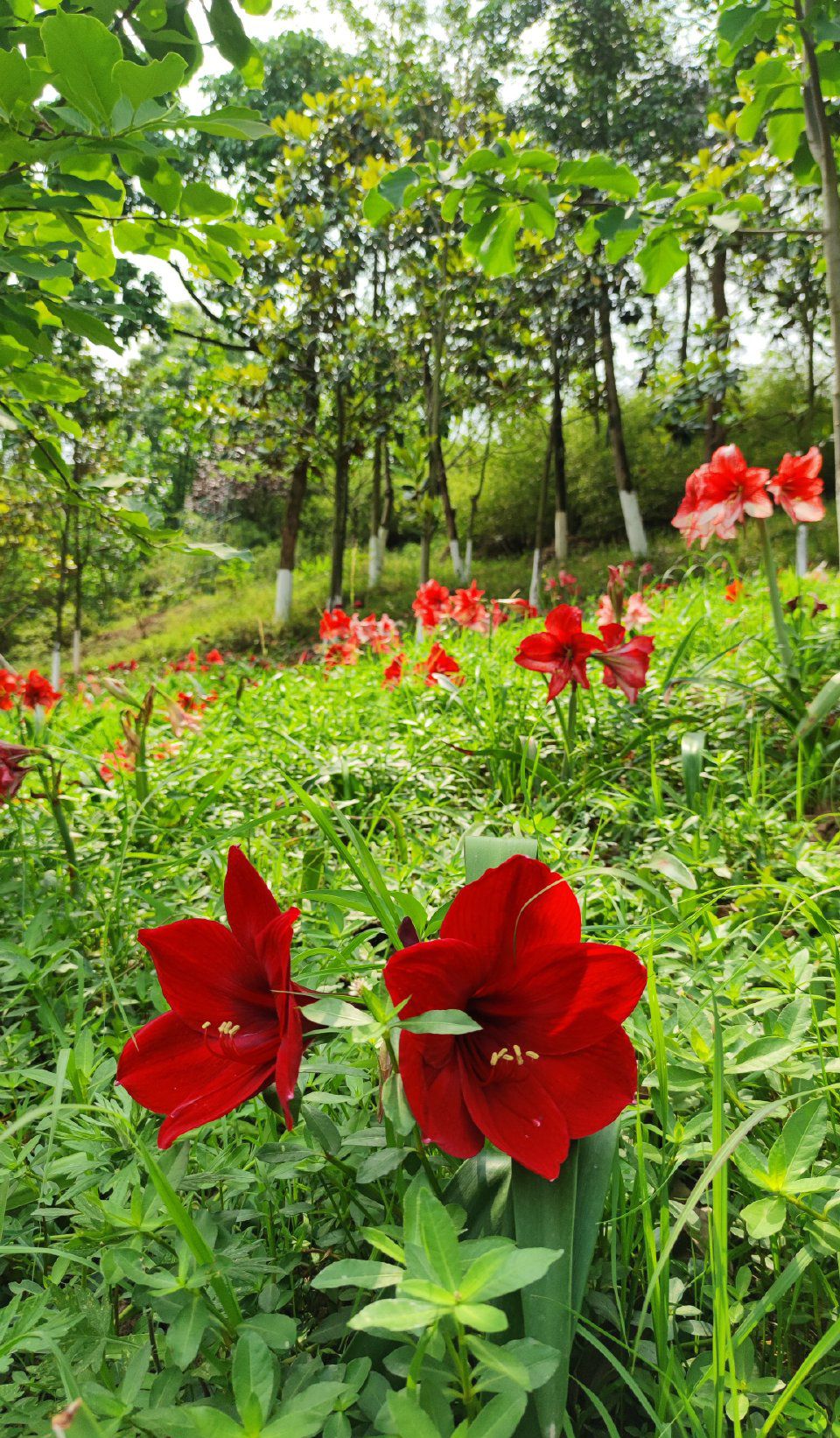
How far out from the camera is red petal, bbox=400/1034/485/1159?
0.62 m

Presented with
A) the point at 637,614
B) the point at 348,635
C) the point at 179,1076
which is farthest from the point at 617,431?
the point at 179,1076

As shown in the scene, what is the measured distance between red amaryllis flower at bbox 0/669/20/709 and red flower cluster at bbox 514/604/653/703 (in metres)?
1.92

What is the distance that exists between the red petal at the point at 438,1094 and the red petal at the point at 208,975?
167 millimetres

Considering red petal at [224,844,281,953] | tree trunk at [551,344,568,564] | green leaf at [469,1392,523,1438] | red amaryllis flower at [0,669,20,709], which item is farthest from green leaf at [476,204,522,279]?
Result: tree trunk at [551,344,568,564]

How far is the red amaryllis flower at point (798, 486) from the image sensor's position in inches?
91.0

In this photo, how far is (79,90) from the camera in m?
1.03

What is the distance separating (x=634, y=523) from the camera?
1350 centimetres

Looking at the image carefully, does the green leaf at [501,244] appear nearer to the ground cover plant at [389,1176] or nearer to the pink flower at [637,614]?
the ground cover plant at [389,1176]

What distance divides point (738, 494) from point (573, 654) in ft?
2.95

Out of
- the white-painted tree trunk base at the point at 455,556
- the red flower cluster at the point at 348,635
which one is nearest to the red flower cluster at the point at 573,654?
the red flower cluster at the point at 348,635

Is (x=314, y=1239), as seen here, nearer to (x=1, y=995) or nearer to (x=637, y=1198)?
(x=637, y=1198)

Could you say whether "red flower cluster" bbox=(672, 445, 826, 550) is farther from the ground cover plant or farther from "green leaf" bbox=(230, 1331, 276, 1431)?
"green leaf" bbox=(230, 1331, 276, 1431)

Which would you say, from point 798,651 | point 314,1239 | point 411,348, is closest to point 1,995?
point 314,1239

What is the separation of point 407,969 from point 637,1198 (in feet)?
1.23
